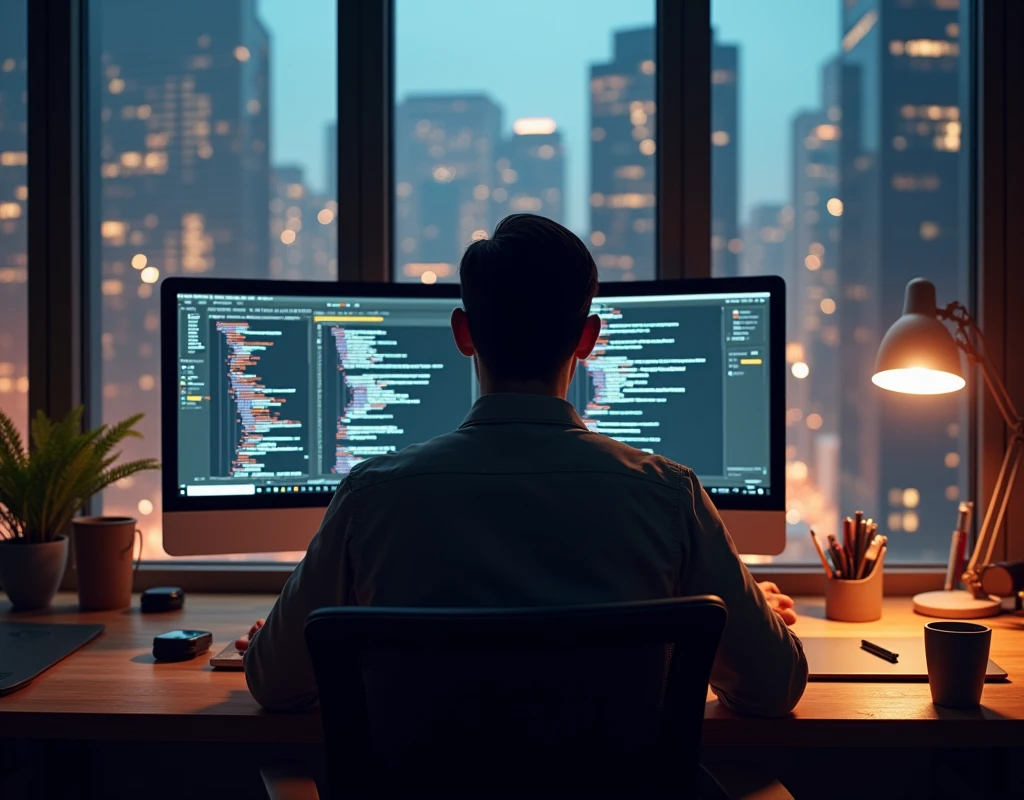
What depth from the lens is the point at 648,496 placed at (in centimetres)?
98

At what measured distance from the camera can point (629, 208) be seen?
2133mm

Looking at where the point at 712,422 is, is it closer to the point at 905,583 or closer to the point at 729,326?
the point at 729,326

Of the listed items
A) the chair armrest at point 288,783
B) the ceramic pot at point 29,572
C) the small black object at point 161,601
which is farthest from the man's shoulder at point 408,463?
the ceramic pot at point 29,572

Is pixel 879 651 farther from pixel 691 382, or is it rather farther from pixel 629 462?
pixel 629 462

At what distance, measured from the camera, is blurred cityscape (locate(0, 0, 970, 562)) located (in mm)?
2115

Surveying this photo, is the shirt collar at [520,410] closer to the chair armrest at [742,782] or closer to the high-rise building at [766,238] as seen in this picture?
the chair armrest at [742,782]

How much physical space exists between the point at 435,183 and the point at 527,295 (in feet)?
4.12

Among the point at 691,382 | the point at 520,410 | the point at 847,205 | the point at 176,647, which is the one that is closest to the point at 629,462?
the point at 520,410

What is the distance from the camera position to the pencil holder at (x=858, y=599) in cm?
170

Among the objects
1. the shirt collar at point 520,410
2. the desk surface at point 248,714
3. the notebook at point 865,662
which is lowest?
the desk surface at point 248,714

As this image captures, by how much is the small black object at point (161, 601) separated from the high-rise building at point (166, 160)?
1.62ft

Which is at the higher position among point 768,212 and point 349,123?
point 349,123

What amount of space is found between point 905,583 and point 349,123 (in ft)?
5.37

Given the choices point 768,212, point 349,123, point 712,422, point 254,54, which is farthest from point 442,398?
point 254,54
